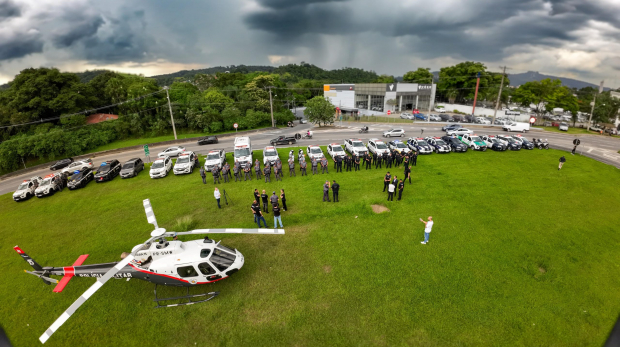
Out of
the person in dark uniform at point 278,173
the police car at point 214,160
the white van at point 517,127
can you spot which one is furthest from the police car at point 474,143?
the police car at point 214,160

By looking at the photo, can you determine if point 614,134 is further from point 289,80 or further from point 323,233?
point 289,80

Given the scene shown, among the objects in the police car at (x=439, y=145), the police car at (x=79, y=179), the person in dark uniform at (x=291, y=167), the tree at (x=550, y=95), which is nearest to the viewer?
the person in dark uniform at (x=291, y=167)

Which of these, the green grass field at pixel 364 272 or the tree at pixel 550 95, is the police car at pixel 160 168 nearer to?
the green grass field at pixel 364 272

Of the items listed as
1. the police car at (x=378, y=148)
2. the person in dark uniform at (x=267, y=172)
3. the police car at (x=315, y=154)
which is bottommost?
the person in dark uniform at (x=267, y=172)

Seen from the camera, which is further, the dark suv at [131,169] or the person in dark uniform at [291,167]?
the dark suv at [131,169]

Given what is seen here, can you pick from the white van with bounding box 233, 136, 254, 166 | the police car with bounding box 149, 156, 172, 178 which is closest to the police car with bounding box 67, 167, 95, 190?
the police car with bounding box 149, 156, 172, 178

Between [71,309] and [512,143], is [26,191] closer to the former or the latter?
[71,309]

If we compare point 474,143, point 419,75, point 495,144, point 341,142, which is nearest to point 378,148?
point 341,142

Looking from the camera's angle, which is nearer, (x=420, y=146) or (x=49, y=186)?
(x=49, y=186)
